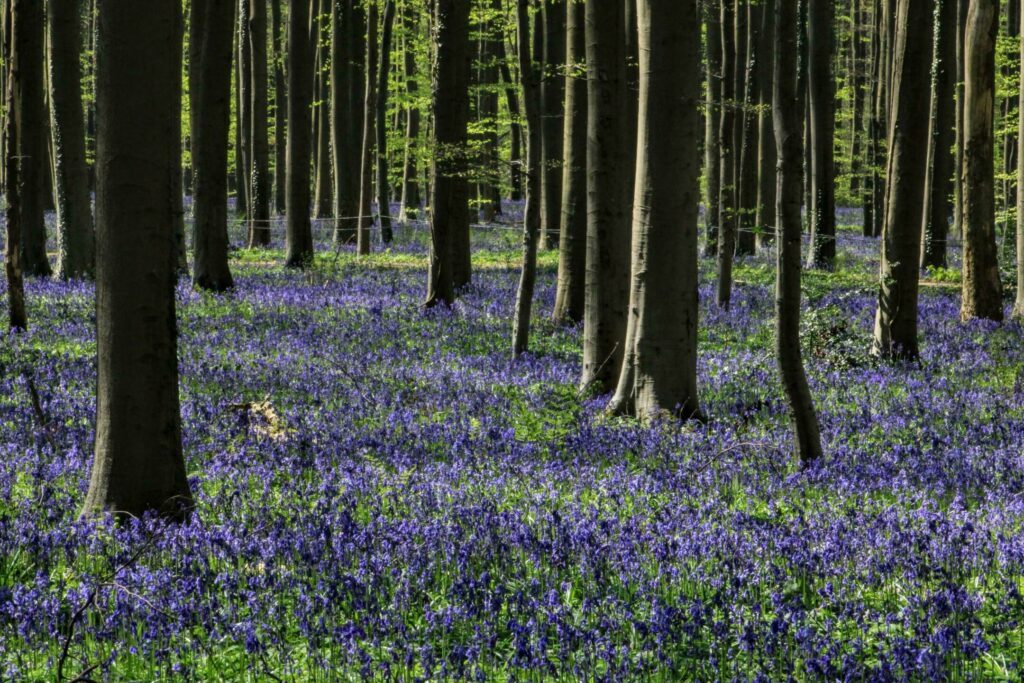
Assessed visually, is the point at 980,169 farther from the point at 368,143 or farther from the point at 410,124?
the point at 410,124

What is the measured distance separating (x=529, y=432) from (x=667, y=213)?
7.96 ft

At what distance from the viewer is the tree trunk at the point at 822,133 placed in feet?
71.7

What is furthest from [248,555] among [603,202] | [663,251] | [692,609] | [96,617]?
[603,202]

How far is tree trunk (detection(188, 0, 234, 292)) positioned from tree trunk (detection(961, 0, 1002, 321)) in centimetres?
1232

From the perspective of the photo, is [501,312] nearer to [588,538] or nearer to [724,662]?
[588,538]

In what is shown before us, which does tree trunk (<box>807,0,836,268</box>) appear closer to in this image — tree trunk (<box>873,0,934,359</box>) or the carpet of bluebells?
tree trunk (<box>873,0,934,359</box>)

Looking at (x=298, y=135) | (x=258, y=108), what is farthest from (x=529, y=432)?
(x=258, y=108)

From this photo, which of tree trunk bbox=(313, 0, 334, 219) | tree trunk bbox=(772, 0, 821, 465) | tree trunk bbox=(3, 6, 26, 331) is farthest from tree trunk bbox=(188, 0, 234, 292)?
tree trunk bbox=(313, 0, 334, 219)

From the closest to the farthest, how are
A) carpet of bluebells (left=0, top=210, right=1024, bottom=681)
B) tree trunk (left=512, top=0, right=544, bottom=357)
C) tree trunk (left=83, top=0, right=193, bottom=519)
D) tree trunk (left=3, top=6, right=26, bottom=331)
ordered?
carpet of bluebells (left=0, top=210, right=1024, bottom=681)
tree trunk (left=83, top=0, right=193, bottom=519)
tree trunk (left=512, top=0, right=544, bottom=357)
tree trunk (left=3, top=6, right=26, bottom=331)

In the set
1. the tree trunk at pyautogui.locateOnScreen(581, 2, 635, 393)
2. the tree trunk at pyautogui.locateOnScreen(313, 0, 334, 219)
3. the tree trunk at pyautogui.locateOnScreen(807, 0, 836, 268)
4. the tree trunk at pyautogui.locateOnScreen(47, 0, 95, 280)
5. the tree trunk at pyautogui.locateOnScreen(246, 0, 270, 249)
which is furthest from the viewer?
the tree trunk at pyautogui.locateOnScreen(313, 0, 334, 219)

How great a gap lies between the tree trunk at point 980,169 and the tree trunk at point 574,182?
19.5 feet

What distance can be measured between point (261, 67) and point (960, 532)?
75.0 ft

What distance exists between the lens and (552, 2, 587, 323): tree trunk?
470 inches

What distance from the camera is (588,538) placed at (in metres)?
5.21
